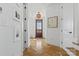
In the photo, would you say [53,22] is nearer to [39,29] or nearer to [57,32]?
[57,32]

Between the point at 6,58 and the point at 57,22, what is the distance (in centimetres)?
449

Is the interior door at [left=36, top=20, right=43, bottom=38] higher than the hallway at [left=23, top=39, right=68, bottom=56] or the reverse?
higher

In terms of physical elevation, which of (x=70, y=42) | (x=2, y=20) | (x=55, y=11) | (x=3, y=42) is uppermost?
(x=55, y=11)

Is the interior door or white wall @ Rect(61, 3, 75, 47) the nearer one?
white wall @ Rect(61, 3, 75, 47)

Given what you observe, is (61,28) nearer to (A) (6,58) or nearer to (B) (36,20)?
(A) (6,58)

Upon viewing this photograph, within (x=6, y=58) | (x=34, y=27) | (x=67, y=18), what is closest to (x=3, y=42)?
(x=6, y=58)

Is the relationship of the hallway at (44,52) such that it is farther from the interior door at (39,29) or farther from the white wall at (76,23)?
the interior door at (39,29)

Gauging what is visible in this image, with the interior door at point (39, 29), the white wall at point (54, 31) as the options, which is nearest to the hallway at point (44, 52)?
the white wall at point (54, 31)

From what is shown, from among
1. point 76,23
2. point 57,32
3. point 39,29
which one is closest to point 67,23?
point 76,23

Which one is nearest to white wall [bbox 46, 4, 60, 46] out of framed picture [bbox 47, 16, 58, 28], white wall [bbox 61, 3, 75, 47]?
framed picture [bbox 47, 16, 58, 28]

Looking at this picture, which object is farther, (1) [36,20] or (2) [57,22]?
(1) [36,20]

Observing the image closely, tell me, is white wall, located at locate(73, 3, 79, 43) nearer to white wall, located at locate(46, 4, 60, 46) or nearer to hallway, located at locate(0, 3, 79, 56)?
hallway, located at locate(0, 3, 79, 56)

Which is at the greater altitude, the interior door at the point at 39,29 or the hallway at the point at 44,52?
the interior door at the point at 39,29

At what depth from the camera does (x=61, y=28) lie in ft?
19.8
